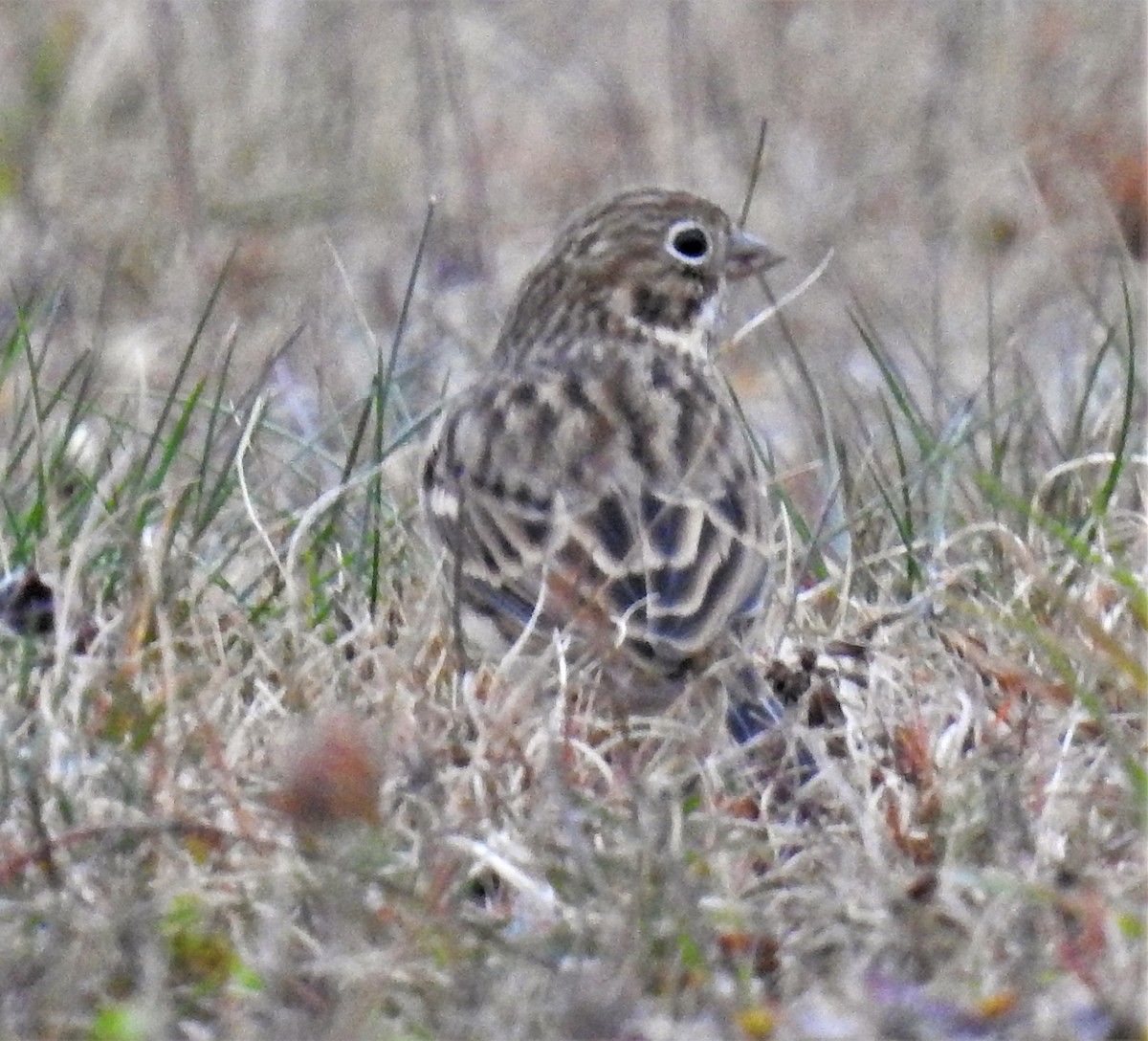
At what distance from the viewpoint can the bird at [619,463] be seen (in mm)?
4934

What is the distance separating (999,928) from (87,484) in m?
2.25

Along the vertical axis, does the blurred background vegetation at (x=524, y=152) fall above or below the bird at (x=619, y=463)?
below

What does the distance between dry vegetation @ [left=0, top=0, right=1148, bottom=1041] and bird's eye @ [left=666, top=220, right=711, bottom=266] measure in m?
0.42

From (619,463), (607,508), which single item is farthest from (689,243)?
(607,508)

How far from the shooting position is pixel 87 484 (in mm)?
5297

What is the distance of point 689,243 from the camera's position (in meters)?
6.36

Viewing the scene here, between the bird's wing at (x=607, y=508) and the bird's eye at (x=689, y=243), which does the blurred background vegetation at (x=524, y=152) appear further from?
the bird's wing at (x=607, y=508)

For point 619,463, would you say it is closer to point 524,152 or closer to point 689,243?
point 689,243

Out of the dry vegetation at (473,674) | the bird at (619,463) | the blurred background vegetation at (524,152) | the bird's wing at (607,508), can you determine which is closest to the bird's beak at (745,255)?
the bird at (619,463)

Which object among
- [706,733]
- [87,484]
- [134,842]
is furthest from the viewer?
[87,484]

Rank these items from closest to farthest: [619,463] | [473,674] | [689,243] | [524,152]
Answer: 1. [473,674]
2. [619,463]
3. [689,243]
4. [524,152]

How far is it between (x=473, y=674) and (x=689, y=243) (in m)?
1.83

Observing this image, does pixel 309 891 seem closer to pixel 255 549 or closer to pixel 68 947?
pixel 68 947

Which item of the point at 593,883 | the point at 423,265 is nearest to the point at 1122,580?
the point at 593,883
